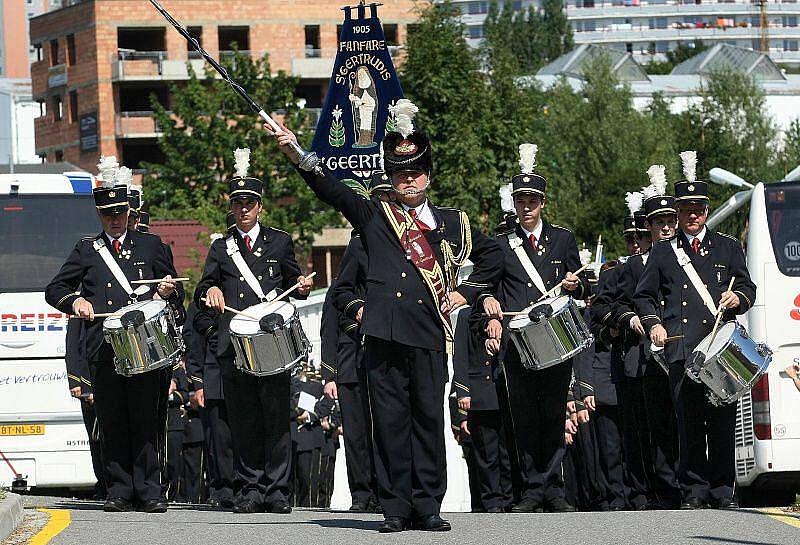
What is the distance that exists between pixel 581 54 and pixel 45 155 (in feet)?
150

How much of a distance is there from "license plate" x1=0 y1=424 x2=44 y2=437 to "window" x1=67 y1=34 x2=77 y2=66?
67.3 meters

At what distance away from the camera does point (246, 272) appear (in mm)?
13508

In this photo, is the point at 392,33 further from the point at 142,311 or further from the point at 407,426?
the point at 407,426

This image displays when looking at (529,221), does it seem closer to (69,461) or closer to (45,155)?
(69,461)

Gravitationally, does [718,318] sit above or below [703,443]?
above

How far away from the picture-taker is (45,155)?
88438 millimetres

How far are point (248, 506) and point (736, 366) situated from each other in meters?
3.56

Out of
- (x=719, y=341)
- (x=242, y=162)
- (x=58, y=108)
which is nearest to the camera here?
(x=719, y=341)

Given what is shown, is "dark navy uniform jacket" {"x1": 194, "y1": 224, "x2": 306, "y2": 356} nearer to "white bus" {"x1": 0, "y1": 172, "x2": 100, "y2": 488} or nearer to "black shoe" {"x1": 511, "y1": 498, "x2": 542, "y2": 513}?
"black shoe" {"x1": 511, "y1": 498, "x2": 542, "y2": 513}

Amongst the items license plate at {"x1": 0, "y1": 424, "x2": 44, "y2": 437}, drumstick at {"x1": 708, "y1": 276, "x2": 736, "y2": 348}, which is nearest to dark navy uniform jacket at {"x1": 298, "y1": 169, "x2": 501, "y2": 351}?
drumstick at {"x1": 708, "y1": 276, "x2": 736, "y2": 348}

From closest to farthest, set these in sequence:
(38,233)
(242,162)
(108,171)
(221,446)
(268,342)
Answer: (268,342), (242,162), (108,171), (221,446), (38,233)

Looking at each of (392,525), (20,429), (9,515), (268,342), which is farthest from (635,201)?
(9,515)

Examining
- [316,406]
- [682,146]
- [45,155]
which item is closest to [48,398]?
[316,406]

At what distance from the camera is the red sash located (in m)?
11.2
